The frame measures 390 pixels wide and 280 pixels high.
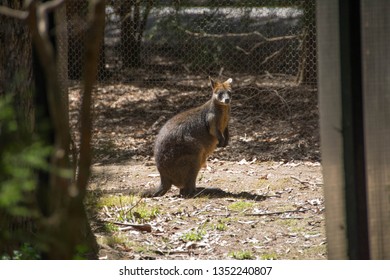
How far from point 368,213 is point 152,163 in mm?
6047

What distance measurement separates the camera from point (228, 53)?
1153cm

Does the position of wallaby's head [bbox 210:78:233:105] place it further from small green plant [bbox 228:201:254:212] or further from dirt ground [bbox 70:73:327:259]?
small green plant [bbox 228:201:254:212]

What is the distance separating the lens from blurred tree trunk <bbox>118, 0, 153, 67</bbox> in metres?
11.1

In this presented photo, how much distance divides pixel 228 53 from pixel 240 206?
4.48 metres

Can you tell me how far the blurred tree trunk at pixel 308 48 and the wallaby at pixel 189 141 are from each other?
6.36 ft

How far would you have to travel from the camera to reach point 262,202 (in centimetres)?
770

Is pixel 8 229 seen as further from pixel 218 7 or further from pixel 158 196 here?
pixel 218 7

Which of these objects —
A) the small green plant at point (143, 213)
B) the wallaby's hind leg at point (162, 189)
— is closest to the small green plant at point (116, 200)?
the small green plant at point (143, 213)

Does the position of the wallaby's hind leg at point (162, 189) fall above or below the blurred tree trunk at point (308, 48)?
below

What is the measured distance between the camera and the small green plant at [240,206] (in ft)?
24.5

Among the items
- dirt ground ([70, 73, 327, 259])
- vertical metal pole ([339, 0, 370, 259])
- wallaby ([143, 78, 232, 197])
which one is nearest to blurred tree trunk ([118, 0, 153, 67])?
dirt ground ([70, 73, 327, 259])

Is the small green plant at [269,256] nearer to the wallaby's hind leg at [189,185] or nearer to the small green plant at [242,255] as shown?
the small green plant at [242,255]

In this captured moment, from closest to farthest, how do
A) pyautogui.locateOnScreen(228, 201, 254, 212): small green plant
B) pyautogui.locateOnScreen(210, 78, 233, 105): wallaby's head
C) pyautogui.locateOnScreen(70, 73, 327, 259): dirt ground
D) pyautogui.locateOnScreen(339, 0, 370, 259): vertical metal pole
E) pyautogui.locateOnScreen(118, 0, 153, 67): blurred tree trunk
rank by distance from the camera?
pyautogui.locateOnScreen(339, 0, 370, 259): vertical metal pole < pyautogui.locateOnScreen(70, 73, 327, 259): dirt ground < pyautogui.locateOnScreen(228, 201, 254, 212): small green plant < pyautogui.locateOnScreen(210, 78, 233, 105): wallaby's head < pyautogui.locateOnScreen(118, 0, 153, 67): blurred tree trunk

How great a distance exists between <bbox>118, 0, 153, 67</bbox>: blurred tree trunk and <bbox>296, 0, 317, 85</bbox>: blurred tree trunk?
2.26m
